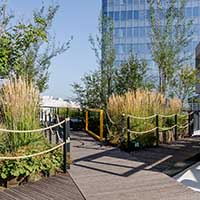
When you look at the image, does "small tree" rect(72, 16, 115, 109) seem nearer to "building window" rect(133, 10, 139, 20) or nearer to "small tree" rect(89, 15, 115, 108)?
"small tree" rect(89, 15, 115, 108)

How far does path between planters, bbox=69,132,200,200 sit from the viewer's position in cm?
461

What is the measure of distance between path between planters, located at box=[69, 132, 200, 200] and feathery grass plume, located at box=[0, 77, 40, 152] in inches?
40.7

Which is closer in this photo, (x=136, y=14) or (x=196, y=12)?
(x=196, y=12)

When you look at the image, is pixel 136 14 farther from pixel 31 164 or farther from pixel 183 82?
pixel 31 164

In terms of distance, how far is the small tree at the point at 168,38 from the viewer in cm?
1312

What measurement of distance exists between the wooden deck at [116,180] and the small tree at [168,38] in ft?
18.8

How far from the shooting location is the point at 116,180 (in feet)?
17.3

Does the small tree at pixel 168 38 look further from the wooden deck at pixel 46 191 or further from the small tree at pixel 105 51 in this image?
the wooden deck at pixel 46 191

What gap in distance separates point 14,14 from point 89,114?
5.25m

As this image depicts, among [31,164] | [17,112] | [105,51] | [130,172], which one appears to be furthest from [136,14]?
[31,164]

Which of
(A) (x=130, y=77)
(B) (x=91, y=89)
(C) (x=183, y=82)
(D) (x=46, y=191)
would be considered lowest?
(D) (x=46, y=191)

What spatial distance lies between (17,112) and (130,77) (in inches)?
338

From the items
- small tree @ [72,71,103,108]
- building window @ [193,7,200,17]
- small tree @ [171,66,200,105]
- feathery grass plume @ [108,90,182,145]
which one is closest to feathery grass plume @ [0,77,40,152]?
feathery grass plume @ [108,90,182,145]

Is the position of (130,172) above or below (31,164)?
below
